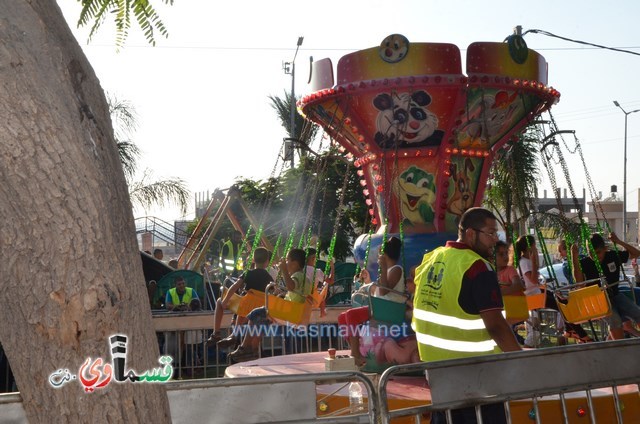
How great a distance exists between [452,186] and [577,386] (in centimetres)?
449

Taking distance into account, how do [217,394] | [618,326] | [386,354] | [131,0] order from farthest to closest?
[618,326]
[386,354]
[217,394]
[131,0]

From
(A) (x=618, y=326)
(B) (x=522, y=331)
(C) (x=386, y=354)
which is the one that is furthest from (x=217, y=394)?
(B) (x=522, y=331)

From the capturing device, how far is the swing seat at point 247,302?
374 inches

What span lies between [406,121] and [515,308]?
2.09 m

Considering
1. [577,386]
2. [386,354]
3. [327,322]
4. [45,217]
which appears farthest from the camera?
[327,322]

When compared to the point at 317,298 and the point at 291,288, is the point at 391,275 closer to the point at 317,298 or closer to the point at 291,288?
the point at 291,288

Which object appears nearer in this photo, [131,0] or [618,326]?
[131,0]

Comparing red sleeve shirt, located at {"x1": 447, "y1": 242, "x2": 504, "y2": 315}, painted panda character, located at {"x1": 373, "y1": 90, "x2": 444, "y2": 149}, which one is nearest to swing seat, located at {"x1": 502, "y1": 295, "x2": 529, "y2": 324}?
painted panda character, located at {"x1": 373, "y1": 90, "x2": 444, "y2": 149}

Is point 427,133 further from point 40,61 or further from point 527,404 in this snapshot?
point 40,61

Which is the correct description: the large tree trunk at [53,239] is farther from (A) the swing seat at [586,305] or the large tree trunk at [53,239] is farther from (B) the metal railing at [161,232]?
(B) the metal railing at [161,232]

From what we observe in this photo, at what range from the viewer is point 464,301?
4.50 meters

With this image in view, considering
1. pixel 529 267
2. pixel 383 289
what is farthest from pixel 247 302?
pixel 529 267

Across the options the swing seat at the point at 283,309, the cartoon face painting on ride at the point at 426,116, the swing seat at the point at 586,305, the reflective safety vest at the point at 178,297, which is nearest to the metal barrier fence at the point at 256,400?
the cartoon face painting on ride at the point at 426,116

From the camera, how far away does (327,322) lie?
Answer: 34.3 ft
